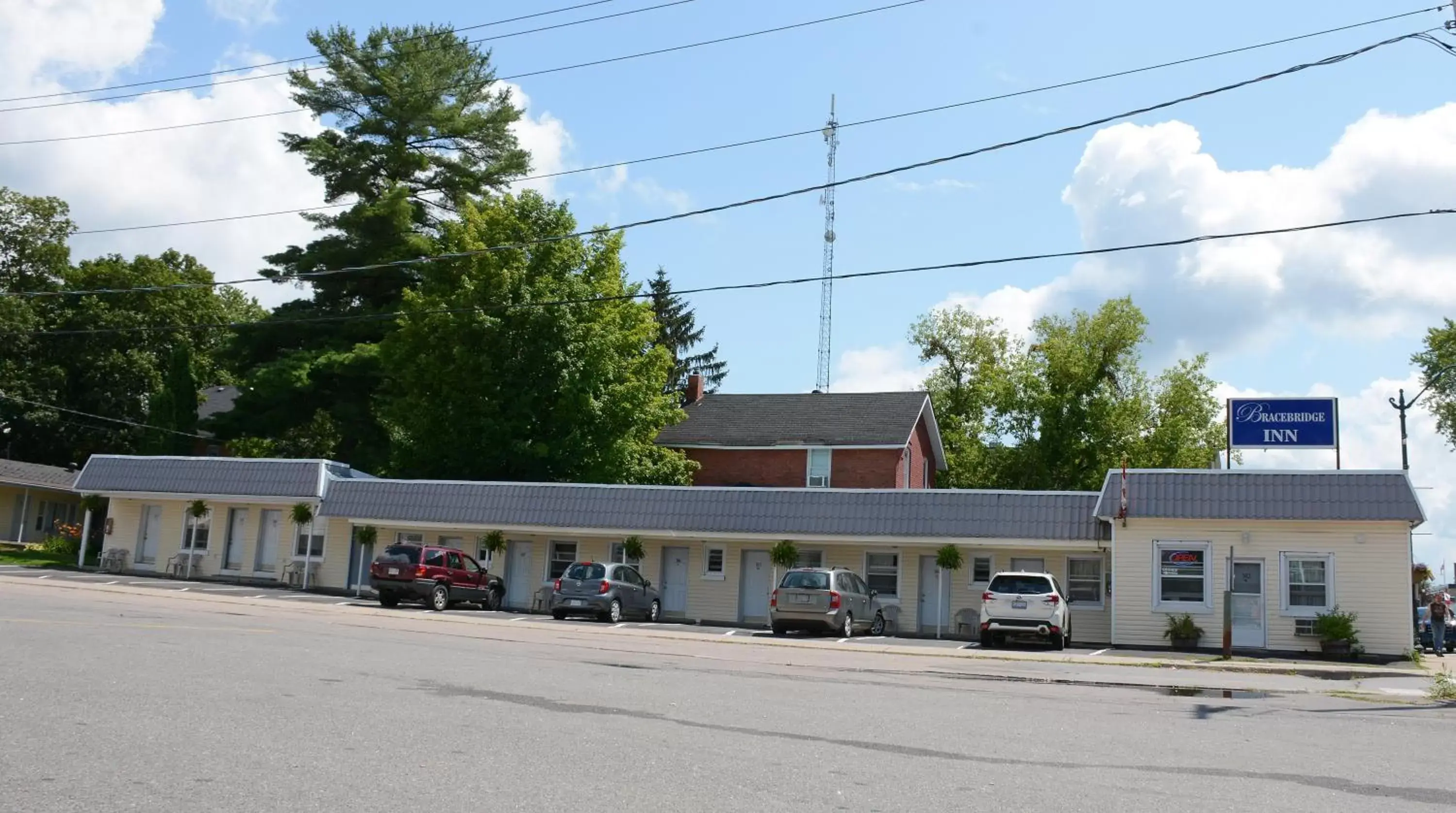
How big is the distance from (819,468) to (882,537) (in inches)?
677

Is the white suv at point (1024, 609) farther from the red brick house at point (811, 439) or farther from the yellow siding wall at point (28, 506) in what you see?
the yellow siding wall at point (28, 506)

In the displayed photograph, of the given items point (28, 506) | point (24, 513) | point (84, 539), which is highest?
point (28, 506)

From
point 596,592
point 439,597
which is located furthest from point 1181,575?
point 439,597

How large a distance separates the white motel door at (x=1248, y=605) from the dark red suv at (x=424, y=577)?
19.7 metres

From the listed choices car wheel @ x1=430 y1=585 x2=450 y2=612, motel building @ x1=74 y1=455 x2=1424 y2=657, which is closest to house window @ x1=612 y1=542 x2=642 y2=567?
motel building @ x1=74 y1=455 x2=1424 y2=657

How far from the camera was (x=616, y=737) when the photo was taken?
9.77 meters

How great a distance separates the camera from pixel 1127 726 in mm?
12250

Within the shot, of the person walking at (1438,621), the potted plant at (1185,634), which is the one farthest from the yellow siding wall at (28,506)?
the person walking at (1438,621)

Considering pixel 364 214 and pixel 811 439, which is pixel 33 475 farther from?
pixel 811 439

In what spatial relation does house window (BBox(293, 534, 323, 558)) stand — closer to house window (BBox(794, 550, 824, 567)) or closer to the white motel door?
house window (BBox(794, 550, 824, 567))

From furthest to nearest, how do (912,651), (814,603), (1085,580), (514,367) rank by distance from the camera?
(514,367) < (1085,580) < (814,603) < (912,651)

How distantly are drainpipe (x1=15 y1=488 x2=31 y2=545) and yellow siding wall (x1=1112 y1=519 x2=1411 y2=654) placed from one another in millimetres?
52943

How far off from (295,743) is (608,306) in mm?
40658

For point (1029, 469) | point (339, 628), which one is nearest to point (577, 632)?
point (339, 628)
